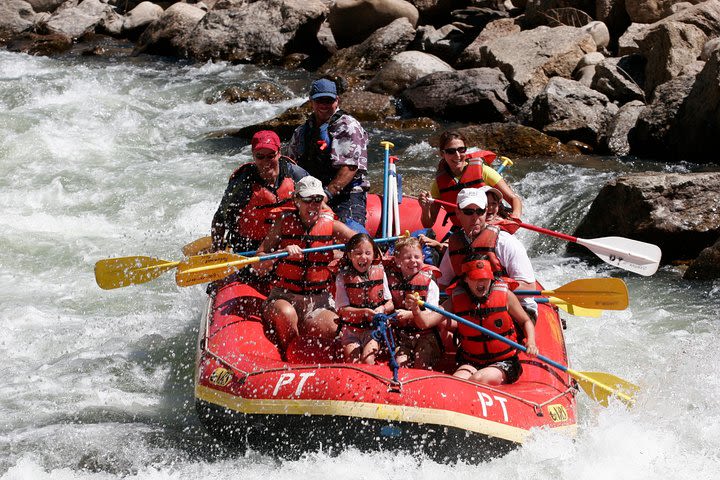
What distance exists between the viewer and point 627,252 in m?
5.45

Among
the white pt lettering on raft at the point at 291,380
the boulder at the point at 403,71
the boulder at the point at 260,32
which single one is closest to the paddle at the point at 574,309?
the white pt lettering on raft at the point at 291,380

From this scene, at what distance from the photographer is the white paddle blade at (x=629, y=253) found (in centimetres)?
540

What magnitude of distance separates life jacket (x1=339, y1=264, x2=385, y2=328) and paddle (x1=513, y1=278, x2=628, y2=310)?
979 millimetres

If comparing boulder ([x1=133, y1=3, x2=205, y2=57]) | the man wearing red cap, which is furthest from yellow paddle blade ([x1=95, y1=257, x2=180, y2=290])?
boulder ([x1=133, y1=3, x2=205, y2=57])

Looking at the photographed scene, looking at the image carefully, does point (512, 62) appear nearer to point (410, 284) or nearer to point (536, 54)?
point (536, 54)

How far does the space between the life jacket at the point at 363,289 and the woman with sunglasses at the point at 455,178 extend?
1.03 meters

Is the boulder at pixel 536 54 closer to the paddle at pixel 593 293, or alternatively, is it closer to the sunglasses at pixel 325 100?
the sunglasses at pixel 325 100

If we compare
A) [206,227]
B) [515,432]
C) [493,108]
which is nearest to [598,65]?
[493,108]

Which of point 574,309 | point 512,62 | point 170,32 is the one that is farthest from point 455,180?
point 170,32

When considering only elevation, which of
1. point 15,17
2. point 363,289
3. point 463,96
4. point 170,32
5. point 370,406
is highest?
point 363,289

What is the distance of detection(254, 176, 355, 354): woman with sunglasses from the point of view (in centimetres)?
478

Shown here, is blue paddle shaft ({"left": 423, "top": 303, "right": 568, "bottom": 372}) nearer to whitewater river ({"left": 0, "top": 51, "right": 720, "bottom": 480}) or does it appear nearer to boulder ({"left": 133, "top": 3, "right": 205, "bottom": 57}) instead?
whitewater river ({"left": 0, "top": 51, "right": 720, "bottom": 480})

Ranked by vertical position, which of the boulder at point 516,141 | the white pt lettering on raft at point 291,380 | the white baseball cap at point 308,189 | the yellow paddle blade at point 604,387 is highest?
the white baseball cap at point 308,189

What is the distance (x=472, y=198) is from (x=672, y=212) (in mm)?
3287
